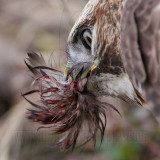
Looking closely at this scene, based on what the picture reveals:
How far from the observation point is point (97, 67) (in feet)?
7.75

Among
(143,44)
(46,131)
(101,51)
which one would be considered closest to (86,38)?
(101,51)

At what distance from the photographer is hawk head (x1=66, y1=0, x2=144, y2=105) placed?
7.52 feet

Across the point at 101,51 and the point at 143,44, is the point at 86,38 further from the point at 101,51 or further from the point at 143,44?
the point at 143,44

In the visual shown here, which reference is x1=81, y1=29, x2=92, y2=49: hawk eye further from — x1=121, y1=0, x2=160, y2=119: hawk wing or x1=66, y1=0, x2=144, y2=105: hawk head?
x1=121, y1=0, x2=160, y2=119: hawk wing

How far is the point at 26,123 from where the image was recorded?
442 centimetres

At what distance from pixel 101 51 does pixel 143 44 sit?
1.39ft

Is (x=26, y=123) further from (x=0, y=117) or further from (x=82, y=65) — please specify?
(x=82, y=65)

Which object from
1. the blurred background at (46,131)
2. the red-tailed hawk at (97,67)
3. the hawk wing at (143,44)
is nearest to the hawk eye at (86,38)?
the red-tailed hawk at (97,67)

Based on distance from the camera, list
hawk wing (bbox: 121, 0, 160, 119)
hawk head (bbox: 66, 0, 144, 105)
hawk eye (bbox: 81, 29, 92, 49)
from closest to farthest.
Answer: hawk wing (bbox: 121, 0, 160, 119), hawk head (bbox: 66, 0, 144, 105), hawk eye (bbox: 81, 29, 92, 49)

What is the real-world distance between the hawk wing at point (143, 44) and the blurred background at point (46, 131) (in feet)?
2.13

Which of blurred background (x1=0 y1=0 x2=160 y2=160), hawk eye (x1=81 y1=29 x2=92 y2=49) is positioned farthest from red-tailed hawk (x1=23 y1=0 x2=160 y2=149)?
blurred background (x1=0 y1=0 x2=160 y2=160)

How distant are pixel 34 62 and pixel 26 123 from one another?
1912 mm

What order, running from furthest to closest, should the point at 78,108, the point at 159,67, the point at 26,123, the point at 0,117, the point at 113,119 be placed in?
the point at 0,117, the point at 26,123, the point at 113,119, the point at 78,108, the point at 159,67

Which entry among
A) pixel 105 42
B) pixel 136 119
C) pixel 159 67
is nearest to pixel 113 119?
pixel 136 119
